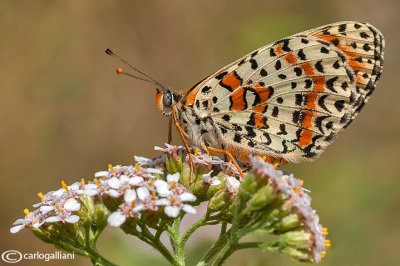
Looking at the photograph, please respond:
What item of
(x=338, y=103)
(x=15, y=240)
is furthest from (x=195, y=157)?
(x=15, y=240)

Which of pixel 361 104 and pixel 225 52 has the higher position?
pixel 225 52

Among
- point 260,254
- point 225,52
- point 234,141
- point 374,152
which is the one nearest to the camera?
point 234,141

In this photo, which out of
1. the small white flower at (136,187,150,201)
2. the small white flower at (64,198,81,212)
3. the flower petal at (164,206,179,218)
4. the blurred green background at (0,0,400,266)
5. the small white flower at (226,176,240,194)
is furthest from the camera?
the blurred green background at (0,0,400,266)

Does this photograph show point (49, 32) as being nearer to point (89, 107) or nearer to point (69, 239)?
point (89, 107)

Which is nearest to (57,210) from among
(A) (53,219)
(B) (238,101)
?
(A) (53,219)

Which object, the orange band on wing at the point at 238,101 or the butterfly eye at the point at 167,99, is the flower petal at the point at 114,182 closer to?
the butterfly eye at the point at 167,99

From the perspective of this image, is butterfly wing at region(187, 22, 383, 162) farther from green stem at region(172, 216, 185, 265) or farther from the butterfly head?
green stem at region(172, 216, 185, 265)

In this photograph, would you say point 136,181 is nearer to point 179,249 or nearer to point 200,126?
point 179,249

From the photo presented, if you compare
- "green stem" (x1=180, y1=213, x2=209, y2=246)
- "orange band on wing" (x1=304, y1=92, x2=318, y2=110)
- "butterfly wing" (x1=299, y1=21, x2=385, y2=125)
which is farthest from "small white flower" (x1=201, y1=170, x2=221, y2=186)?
"butterfly wing" (x1=299, y1=21, x2=385, y2=125)
